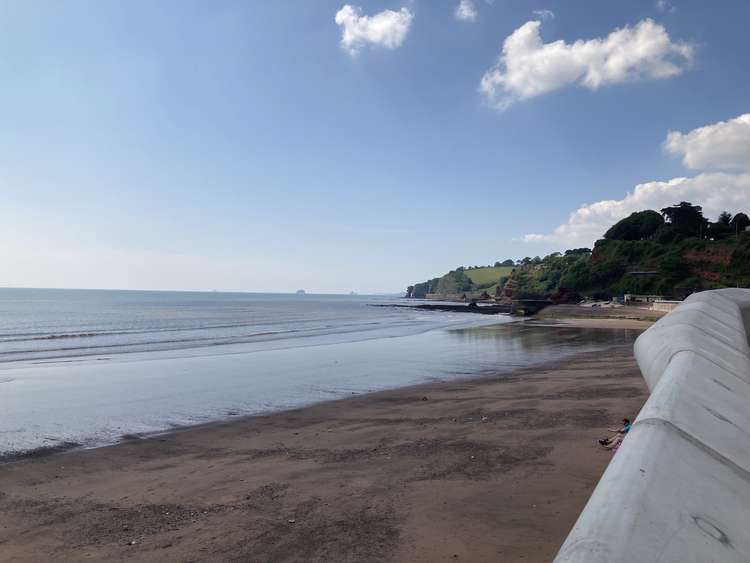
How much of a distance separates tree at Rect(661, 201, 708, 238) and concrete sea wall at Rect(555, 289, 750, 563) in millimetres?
125109

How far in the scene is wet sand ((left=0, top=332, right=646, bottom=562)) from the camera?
5.96m

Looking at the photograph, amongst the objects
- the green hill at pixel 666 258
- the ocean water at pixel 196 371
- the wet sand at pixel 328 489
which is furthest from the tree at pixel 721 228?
the wet sand at pixel 328 489

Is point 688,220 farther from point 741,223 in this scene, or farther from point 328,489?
point 328,489

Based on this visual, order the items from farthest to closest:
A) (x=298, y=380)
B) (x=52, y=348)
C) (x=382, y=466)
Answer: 1. (x=52, y=348)
2. (x=298, y=380)
3. (x=382, y=466)

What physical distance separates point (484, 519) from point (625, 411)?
23.4 feet

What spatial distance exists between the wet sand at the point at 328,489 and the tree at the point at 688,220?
116 m

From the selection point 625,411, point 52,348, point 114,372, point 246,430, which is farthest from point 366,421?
point 52,348

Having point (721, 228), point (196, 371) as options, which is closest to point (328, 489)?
point (196, 371)

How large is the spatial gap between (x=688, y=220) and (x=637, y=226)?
40.4 feet

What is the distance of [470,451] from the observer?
31.0 ft

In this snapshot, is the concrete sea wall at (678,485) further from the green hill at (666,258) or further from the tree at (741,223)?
the tree at (741,223)

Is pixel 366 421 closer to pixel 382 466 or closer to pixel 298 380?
pixel 382 466

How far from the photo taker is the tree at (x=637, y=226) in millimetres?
123812

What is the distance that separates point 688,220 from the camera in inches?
4508
